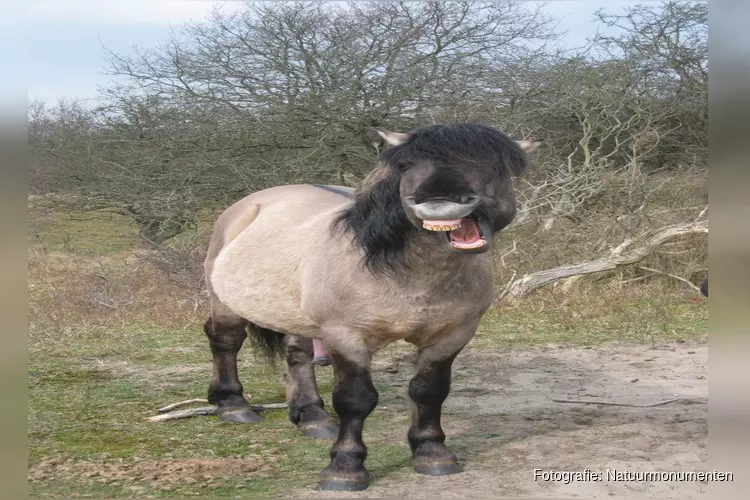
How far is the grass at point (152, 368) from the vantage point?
14.2 feet

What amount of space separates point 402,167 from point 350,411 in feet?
4.42

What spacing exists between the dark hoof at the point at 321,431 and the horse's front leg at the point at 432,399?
0.93 meters

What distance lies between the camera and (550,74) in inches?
453

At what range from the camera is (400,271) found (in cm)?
390

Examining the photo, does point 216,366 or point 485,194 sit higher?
point 485,194

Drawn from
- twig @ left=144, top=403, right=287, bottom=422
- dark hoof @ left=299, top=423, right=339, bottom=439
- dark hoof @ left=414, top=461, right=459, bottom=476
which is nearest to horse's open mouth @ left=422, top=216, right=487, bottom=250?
dark hoof @ left=414, top=461, right=459, bottom=476

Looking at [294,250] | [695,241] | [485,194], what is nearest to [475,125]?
A: [485,194]

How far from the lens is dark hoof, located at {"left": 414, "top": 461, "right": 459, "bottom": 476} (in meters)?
4.20

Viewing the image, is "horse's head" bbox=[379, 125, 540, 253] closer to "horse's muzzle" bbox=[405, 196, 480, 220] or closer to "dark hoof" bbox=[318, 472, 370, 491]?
"horse's muzzle" bbox=[405, 196, 480, 220]

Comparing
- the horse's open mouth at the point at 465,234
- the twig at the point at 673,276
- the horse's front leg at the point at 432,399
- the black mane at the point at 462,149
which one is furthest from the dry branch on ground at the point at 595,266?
the horse's open mouth at the point at 465,234

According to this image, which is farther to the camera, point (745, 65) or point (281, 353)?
point (281, 353)

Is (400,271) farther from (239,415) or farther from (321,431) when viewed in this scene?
(239,415)

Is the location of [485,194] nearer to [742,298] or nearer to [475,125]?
[475,125]

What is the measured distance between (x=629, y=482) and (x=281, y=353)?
2898 mm
